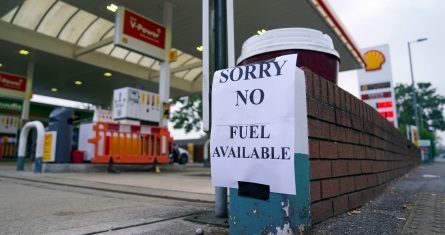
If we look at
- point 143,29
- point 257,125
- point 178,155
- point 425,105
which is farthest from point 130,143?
point 425,105

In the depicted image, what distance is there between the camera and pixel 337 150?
280 centimetres

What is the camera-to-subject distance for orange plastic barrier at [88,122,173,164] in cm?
891

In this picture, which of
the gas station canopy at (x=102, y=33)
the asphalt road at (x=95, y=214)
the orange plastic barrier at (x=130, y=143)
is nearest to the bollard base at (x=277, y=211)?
the asphalt road at (x=95, y=214)

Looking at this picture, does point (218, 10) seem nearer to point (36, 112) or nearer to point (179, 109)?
point (36, 112)

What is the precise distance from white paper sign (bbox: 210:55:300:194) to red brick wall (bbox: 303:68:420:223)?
1.03ft

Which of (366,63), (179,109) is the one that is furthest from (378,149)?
(179,109)

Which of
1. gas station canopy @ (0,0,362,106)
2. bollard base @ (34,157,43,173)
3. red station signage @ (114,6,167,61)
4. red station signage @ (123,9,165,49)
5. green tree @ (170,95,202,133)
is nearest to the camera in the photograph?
bollard base @ (34,157,43,173)

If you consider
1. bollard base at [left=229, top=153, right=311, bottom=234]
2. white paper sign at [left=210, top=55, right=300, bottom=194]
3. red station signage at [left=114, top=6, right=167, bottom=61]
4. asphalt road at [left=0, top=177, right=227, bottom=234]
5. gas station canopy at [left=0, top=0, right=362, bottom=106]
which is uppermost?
gas station canopy at [left=0, top=0, right=362, bottom=106]

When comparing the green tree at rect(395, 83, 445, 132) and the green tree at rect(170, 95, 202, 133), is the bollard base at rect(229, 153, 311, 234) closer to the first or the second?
the green tree at rect(170, 95, 202, 133)

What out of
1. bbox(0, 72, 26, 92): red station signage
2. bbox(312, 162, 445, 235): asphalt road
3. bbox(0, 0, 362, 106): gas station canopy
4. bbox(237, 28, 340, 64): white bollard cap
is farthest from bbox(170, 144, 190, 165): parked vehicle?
bbox(237, 28, 340, 64): white bollard cap

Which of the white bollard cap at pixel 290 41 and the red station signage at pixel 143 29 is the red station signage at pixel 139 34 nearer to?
the red station signage at pixel 143 29

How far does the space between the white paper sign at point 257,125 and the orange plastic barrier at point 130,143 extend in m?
7.48

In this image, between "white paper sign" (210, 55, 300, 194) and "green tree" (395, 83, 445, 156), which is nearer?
"white paper sign" (210, 55, 300, 194)

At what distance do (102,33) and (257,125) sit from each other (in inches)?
611
